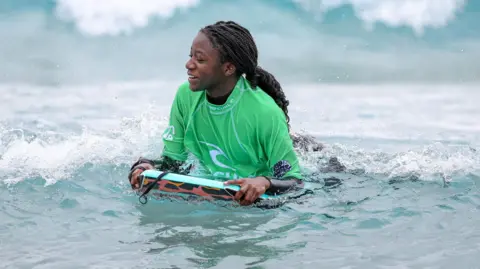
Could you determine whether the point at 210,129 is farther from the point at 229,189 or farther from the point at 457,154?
the point at 457,154

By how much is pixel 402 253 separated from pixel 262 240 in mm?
941

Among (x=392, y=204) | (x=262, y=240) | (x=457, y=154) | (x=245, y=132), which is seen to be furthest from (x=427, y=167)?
(x=262, y=240)

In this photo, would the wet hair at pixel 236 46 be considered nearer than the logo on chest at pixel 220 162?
Yes

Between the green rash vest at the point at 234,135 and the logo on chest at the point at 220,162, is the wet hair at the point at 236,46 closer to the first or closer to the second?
the green rash vest at the point at 234,135

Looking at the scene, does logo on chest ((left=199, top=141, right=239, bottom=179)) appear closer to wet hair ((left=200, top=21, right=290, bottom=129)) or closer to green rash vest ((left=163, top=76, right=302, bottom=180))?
green rash vest ((left=163, top=76, right=302, bottom=180))

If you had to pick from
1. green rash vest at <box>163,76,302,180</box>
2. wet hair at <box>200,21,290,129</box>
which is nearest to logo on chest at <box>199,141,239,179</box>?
green rash vest at <box>163,76,302,180</box>

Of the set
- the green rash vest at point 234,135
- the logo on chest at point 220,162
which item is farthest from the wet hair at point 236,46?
the logo on chest at point 220,162

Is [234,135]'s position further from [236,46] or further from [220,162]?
[236,46]

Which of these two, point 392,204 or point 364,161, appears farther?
point 364,161

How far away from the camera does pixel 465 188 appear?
677 centimetres

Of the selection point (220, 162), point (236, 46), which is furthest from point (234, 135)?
point (236, 46)

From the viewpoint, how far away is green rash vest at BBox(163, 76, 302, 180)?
5.81m

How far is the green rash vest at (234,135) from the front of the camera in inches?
229

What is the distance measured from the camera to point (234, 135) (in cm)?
593
